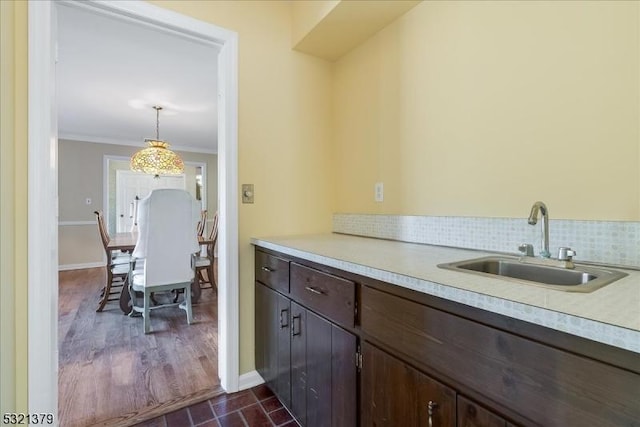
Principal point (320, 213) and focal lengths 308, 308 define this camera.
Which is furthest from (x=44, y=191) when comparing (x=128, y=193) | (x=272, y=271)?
(x=128, y=193)

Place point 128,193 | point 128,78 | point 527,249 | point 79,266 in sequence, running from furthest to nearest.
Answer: point 128,193
point 79,266
point 128,78
point 527,249

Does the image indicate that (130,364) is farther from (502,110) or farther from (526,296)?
(502,110)

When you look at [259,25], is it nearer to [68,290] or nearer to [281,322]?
[281,322]

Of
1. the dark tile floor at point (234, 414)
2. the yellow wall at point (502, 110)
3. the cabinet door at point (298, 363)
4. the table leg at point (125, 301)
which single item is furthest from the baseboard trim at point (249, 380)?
the table leg at point (125, 301)

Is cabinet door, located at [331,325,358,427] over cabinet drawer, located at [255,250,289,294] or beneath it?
beneath

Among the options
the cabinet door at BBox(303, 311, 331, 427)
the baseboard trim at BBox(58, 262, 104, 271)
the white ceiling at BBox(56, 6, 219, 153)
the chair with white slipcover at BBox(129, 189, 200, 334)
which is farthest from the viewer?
the baseboard trim at BBox(58, 262, 104, 271)

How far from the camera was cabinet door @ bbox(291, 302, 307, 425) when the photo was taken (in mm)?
1383

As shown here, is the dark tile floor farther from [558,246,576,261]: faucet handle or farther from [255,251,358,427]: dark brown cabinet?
[558,246,576,261]: faucet handle

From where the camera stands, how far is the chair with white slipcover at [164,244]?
2.63 metres

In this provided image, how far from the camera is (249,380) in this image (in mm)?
1840

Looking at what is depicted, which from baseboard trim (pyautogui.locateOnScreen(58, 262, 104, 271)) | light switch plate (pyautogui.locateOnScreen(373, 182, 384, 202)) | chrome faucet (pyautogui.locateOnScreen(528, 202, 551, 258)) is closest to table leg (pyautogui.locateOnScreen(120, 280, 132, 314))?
light switch plate (pyautogui.locateOnScreen(373, 182, 384, 202))

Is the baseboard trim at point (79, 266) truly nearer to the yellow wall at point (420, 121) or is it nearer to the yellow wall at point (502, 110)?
the yellow wall at point (420, 121)
